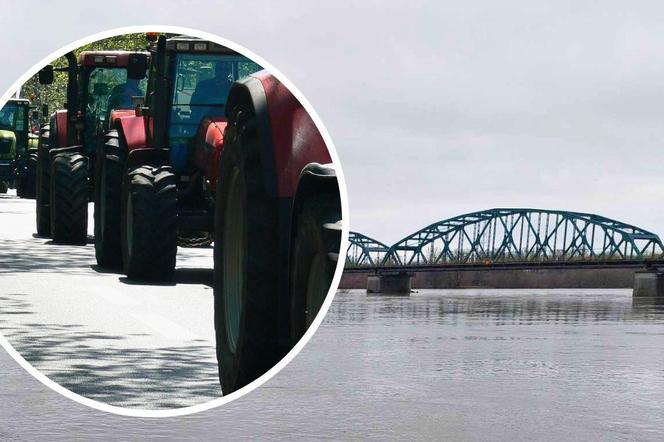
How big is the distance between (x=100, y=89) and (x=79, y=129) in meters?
0.28

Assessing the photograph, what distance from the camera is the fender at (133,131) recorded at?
418 centimetres

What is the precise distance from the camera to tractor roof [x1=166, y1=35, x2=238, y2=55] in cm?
380

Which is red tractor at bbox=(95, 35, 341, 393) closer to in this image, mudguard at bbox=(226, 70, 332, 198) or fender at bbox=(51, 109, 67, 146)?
mudguard at bbox=(226, 70, 332, 198)

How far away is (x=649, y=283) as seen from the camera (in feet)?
438

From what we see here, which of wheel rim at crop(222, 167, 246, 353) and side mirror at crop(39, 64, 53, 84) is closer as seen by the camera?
wheel rim at crop(222, 167, 246, 353)

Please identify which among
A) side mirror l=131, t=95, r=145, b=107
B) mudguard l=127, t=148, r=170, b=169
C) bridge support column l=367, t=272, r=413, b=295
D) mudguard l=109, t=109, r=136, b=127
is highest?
side mirror l=131, t=95, r=145, b=107

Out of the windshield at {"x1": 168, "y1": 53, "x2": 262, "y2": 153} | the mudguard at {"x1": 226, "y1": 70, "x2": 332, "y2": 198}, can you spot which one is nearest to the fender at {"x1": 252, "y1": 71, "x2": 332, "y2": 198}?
the mudguard at {"x1": 226, "y1": 70, "x2": 332, "y2": 198}

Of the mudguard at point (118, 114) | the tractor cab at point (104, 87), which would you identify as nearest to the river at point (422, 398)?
the tractor cab at point (104, 87)

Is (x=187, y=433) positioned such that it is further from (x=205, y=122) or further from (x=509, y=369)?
(x=205, y=122)

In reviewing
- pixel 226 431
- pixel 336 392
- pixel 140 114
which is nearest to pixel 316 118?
pixel 140 114

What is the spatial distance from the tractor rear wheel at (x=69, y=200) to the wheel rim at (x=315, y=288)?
4.32 feet

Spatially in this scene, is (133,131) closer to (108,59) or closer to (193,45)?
(108,59)

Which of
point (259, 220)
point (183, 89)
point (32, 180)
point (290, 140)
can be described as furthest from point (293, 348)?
point (32, 180)

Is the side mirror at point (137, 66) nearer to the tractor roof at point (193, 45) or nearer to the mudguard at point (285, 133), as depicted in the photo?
the tractor roof at point (193, 45)
